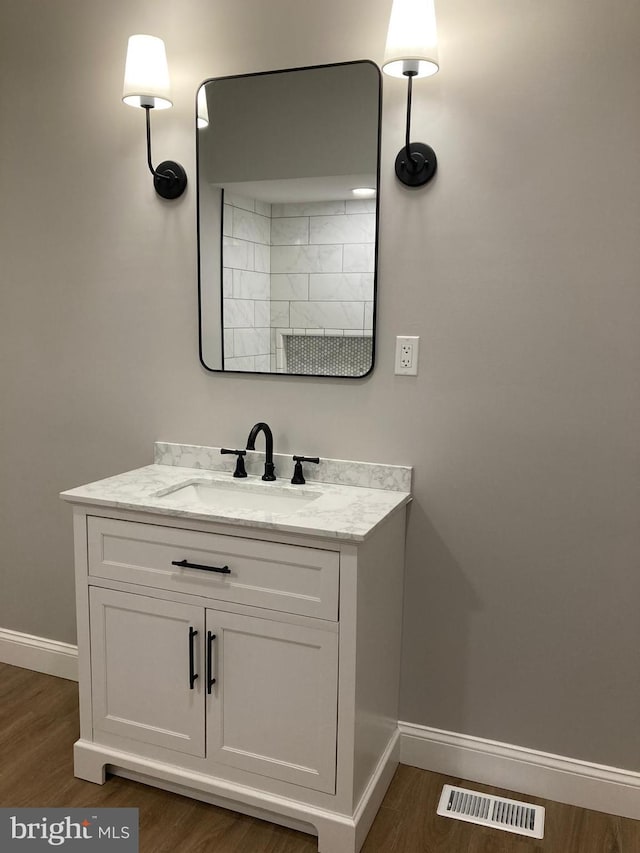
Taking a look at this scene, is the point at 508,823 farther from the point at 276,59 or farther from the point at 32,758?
the point at 276,59

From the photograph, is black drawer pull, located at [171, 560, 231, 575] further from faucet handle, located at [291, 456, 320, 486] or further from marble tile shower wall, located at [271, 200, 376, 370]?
marble tile shower wall, located at [271, 200, 376, 370]

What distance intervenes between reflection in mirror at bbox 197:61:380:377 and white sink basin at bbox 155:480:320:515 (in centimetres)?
38

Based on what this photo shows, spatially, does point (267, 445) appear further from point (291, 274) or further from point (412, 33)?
point (412, 33)

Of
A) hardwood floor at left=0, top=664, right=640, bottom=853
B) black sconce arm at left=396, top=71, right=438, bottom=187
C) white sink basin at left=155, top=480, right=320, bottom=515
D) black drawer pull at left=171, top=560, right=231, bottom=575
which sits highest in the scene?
black sconce arm at left=396, top=71, right=438, bottom=187

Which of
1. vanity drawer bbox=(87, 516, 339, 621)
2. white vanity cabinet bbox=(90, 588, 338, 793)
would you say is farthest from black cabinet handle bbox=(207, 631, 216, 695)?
vanity drawer bbox=(87, 516, 339, 621)

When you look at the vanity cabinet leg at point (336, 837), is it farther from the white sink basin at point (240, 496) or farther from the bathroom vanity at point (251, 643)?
the white sink basin at point (240, 496)

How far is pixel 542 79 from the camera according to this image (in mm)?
1946

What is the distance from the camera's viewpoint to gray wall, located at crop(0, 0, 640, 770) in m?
1.96

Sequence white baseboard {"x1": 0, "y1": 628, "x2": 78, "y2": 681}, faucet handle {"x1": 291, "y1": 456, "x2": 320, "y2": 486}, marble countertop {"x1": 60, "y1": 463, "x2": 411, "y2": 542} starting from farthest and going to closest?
white baseboard {"x1": 0, "y1": 628, "x2": 78, "y2": 681} < faucet handle {"x1": 291, "y1": 456, "x2": 320, "y2": 486} < marble countertop {"x1": 60, "y1": 463, "x2": 411, "y2": 542}

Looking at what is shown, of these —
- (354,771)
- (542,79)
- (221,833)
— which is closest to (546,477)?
(354,771)

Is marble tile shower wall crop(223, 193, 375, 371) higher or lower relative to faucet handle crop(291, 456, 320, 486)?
higher

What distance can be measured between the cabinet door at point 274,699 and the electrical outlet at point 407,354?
2.58 ft

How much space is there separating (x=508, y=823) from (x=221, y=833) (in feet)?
2.61

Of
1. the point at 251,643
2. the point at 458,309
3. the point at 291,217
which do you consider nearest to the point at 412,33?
the point at 291,217
